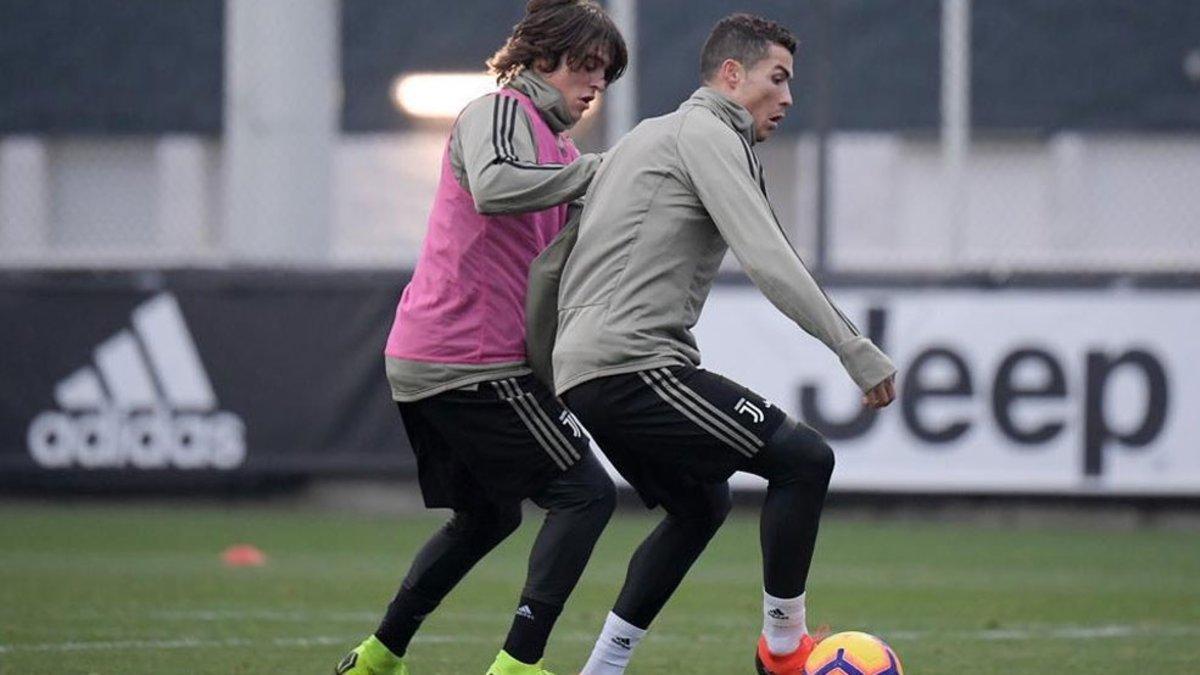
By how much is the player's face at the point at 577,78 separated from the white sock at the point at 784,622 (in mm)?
1456

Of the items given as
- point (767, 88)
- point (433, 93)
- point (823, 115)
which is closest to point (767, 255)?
point (767, 88)

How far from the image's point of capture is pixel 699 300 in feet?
19.1

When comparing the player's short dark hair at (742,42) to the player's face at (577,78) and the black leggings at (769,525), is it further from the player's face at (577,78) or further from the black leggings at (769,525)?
the black leggings at (769,525)

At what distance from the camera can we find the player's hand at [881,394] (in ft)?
18.4

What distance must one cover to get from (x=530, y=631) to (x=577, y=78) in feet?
4.98

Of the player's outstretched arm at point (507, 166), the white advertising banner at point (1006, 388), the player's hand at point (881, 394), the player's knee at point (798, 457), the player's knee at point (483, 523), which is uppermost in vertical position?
the player's outstretched arm at point (507, 166)

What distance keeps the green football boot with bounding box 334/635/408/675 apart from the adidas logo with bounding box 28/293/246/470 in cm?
680

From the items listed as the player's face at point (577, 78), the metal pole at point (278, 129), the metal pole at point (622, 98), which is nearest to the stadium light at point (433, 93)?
the metal pole at point (278, 129)

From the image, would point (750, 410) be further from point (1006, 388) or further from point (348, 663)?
point (1006, 388)

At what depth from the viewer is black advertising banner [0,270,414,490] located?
12.9 metres

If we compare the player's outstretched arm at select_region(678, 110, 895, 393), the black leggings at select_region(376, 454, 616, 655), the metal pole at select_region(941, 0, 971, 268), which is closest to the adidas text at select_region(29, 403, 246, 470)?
the metal pole at select_region(941, 0, 971, 268)

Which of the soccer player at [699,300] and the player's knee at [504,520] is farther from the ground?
the soccer player at [699,300]

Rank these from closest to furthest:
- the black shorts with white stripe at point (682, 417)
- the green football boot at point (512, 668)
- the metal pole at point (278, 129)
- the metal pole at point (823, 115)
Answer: the black shorts with white stripe at point (682, 417)
the green football boot at point (512, 668)
the metal pole at point (823, 115)
the metal pole at point (278, 129)

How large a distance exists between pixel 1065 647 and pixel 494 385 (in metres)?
2.61
